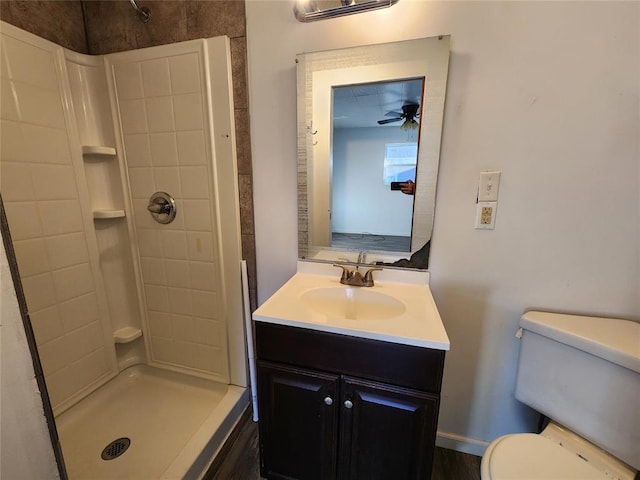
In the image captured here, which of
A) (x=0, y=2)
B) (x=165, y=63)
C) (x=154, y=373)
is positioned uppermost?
(x=0, y=2)

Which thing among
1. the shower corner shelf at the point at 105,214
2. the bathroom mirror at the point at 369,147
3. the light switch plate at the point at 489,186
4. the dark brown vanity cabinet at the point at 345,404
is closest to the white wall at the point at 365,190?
the bathroom mirror at the point at 369,147

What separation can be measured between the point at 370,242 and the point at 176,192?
988 millimetres

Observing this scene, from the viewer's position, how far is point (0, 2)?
42.9 inches

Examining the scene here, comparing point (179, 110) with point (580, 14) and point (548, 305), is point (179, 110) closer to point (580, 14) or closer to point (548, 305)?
point (580, 14)

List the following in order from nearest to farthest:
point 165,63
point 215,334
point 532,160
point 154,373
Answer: point 532,160
point 165,63
point 215,334
point 154,373

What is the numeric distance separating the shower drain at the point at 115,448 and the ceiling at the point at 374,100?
178 cm

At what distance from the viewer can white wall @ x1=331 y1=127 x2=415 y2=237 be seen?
3.87ft

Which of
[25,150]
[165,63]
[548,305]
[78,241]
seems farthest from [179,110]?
[548,305]

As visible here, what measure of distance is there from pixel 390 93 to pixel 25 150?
154 cm

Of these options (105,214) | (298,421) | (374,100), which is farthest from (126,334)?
(374,100)

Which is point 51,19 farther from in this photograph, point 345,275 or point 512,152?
point 512,152

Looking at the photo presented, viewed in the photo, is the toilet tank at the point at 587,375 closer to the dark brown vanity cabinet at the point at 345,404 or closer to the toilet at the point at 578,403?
the toilet at the point at 578,403

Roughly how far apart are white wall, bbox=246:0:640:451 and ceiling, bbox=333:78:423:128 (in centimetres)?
16

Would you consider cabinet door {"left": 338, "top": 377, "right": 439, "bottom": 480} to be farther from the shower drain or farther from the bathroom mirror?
the shower drain
